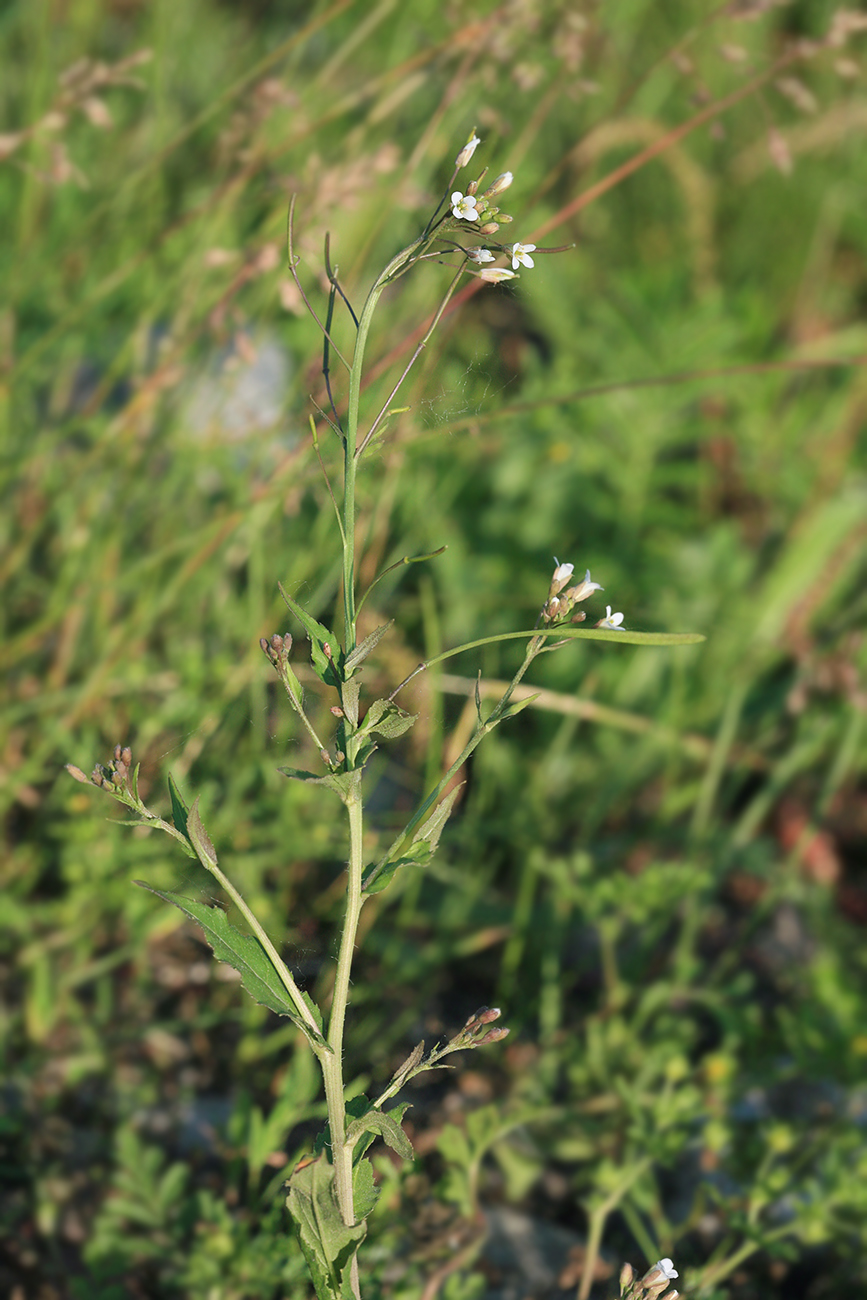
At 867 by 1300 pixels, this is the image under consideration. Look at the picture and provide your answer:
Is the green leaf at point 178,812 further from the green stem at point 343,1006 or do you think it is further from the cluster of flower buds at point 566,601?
the cluster of flower buds at point 566,601

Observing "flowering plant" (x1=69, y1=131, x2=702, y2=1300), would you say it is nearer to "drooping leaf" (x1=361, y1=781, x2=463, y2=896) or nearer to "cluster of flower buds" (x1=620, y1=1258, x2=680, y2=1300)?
"drooping leaf" (x1=361, y1=781, x2=463, y2=896)

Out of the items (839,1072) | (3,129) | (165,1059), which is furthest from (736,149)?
(165,1059)

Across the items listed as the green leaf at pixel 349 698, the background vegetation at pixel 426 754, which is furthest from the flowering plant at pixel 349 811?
the background vegetation at pixel 426 754

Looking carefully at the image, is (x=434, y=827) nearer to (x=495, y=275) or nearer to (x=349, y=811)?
(x=349, y=811)

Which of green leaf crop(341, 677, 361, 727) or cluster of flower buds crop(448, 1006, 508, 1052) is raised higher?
green leaf crop(341, 677, 361, 727)

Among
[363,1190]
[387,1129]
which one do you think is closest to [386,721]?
[387,1129]

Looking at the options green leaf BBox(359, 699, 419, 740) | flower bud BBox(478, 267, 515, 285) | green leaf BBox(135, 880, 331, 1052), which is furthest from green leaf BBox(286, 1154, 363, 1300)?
flower bud BBox(478, 267, 515, 285)
